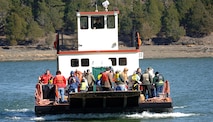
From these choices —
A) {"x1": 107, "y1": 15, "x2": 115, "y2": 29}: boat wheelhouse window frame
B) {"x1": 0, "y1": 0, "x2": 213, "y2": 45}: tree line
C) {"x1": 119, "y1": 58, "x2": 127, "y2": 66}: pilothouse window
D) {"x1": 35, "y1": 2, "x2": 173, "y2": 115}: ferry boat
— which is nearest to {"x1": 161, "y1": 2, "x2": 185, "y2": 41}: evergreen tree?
{"x1": 0, "y1": 0, "x2": 213, "y2": 45}: tree line

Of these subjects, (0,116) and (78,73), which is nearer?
(78,73)

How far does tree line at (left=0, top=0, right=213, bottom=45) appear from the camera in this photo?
11119cm

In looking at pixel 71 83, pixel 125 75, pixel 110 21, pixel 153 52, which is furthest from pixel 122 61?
pixel 153 52

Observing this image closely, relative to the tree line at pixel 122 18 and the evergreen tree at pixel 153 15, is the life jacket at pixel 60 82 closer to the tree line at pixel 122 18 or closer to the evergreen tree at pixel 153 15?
the tree line at pixel 122 18

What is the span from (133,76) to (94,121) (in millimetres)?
2212

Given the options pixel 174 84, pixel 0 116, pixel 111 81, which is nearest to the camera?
pixel 111 81

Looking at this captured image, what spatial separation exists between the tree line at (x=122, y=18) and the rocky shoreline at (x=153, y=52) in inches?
109

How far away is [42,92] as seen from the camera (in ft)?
93.3

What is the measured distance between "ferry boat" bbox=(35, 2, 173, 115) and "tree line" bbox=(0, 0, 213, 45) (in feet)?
258

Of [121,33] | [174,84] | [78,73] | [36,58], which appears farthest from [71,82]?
[121,33]

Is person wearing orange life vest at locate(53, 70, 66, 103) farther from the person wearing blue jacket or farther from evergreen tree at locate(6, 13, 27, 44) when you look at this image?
evergreen tree at locate(6, 13, 27, 44)

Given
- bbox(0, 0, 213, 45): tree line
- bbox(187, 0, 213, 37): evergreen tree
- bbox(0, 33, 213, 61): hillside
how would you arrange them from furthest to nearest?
bbox(187, 0, 213, 37): evergreen tree < bbox(0, 0, 213, 45): tree line < bbox(0, 33, 213, 61): hillside

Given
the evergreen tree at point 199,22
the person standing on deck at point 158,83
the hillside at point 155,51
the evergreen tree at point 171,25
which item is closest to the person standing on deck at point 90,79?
the person standing on deck at point 158,83

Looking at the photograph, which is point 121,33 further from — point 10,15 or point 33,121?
point 33,121
